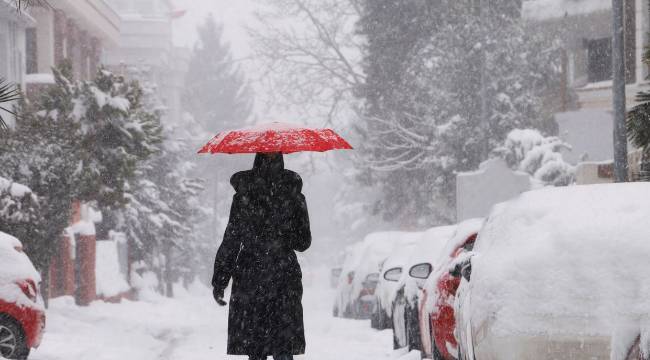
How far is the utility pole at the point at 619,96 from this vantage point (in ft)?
53.4

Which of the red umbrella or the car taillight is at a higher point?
the red umbrella

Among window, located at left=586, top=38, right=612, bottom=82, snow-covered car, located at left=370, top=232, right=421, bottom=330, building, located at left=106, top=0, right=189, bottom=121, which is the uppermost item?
building, located at left=106, top=0, right=189, bottom=121

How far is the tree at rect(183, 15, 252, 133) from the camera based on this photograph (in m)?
98.7

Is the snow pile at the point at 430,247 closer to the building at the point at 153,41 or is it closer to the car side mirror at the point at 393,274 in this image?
the car side mirror at the point at 393,274

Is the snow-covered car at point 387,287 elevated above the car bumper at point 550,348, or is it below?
below

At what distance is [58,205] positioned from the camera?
23.3 meters

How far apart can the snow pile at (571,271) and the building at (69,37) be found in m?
25.7

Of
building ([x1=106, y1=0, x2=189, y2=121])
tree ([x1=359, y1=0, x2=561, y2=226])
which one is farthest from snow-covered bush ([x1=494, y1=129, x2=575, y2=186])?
building ([x1=106, y1=0, x2=189, y2=121])

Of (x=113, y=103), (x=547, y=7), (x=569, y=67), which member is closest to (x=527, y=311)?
(x=113, y=103)

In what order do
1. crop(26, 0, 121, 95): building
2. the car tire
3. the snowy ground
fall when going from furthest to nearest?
crop(26, 0, 121, 95): building → the snowy ground → the car tire

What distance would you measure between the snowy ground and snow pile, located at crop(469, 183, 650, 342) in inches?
261

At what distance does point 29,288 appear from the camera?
12750mm

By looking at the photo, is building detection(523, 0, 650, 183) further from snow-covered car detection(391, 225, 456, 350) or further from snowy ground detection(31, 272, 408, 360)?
snow-covered car detection(391, 225, 456, 350)

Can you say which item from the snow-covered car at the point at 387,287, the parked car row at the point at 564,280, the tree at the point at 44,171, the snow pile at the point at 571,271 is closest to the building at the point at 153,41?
the tree at the point at 44,171
